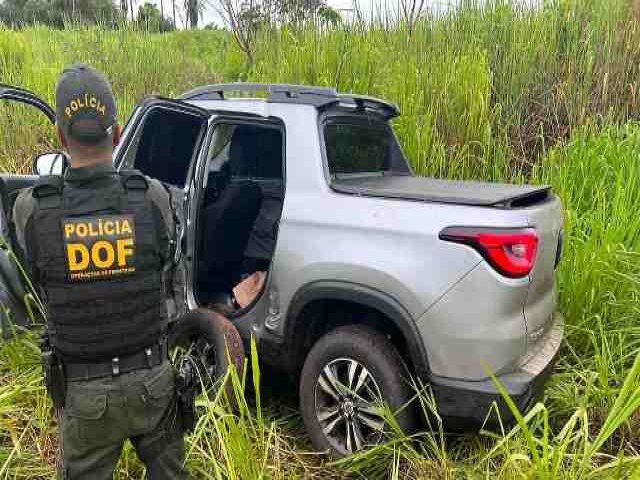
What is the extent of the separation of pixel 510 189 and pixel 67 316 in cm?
206

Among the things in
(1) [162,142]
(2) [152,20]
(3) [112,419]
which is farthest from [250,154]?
(2) [152,20]

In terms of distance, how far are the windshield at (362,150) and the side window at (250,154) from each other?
2.27ft

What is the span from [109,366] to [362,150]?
2.22 m

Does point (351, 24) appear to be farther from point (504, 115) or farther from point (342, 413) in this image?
point (342, 413)

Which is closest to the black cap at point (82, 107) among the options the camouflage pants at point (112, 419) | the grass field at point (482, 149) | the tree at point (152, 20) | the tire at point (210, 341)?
the camouflage pants at point (112, 419)

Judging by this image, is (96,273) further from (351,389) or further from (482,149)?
(482,149)

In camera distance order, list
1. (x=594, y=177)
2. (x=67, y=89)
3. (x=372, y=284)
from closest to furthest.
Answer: (x=67, y=89)
(x=372, y=284)
(x=594, y=177)

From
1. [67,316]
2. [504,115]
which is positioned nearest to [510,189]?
[67,316]

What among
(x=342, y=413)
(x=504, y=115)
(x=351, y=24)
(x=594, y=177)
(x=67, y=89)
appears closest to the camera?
(x=67, y=89)

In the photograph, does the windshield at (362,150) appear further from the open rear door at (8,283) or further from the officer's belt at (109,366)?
the open rear door at (8,283)

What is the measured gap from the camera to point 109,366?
6.08 ft

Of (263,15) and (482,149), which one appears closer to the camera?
(482,149)

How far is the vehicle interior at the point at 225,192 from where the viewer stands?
11.5 ft

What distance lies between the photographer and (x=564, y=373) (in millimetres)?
2936
